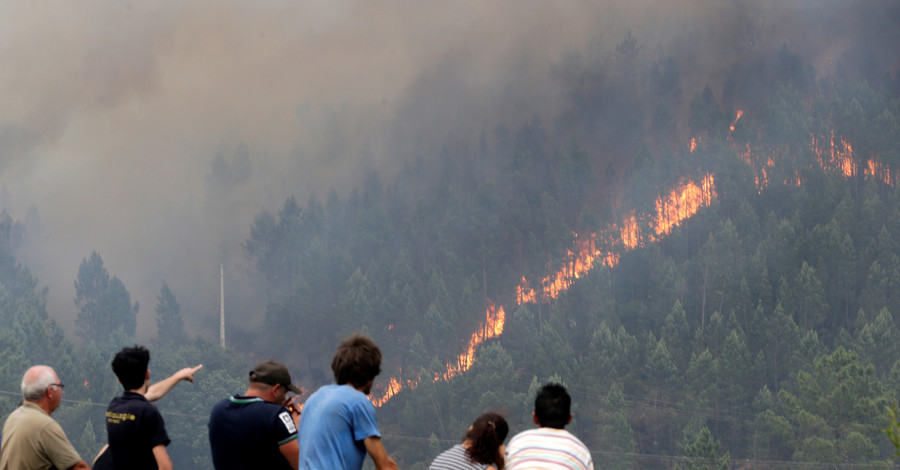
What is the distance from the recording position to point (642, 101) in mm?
153500

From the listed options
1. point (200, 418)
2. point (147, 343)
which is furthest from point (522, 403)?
point (147, 343)

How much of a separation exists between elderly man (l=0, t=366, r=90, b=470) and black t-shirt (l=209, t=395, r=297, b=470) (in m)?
1.16

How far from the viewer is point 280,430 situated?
17.1ft

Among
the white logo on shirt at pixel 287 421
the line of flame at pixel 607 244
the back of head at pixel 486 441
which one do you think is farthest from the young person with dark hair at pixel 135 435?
the line of flame at pixel 607 244

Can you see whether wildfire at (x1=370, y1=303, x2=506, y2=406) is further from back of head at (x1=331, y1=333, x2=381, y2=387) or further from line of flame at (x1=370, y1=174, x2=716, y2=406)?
back of head at (x1=331, y1=333, x2=381, y2=387)

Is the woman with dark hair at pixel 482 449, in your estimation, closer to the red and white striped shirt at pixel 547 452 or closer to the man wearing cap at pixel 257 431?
the red and white striped shirt at pixel 547 452

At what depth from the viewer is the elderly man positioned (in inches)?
223

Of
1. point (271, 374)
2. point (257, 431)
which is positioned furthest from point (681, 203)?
point (257, 431)

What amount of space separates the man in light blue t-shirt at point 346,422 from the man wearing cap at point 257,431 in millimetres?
424

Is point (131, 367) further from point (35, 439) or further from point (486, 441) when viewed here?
point (486, 441)

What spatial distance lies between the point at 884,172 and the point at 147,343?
332ft

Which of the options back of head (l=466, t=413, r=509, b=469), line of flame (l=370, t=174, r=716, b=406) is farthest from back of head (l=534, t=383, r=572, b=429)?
line of flame (l=370, t=174, r=716, b=406)

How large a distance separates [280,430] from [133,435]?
1011 mm

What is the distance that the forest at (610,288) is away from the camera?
267 feet
